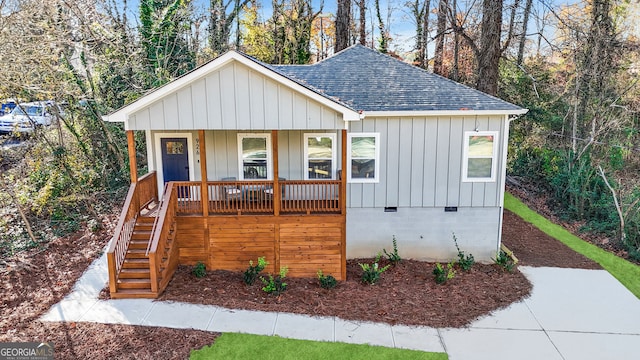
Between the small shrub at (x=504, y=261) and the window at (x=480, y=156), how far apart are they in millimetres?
2071

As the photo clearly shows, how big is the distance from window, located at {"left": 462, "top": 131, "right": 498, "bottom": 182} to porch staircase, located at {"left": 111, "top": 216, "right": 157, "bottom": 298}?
800cm

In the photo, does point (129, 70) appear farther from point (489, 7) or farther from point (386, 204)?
point (489, 7)

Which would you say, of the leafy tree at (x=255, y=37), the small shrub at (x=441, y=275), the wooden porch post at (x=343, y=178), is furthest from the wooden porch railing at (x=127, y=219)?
the leafy tree at (x=255, y=37)

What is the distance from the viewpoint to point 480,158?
10508mm

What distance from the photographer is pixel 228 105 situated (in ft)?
28.1

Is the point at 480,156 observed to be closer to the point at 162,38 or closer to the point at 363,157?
the point at 363,157

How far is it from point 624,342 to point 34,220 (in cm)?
1515

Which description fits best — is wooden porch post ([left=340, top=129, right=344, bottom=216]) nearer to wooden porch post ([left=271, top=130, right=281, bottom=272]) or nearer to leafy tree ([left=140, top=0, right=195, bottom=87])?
wooden porch post ([left=271, top=130, right=281, bottom=272])

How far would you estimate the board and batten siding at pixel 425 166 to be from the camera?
33.9ft

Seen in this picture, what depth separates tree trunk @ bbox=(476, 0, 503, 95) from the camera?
46.9 feet

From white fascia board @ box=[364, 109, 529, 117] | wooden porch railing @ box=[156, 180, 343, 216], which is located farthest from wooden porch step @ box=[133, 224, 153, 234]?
white fascia board @ box=[364, 109, 529, 117]

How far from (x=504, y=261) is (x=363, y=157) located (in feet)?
15.0

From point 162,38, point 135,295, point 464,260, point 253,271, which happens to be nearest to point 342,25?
point 162,38

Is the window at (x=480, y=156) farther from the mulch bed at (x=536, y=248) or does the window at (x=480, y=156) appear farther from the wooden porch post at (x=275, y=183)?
the wooden porch post at (x=275, y=183)
